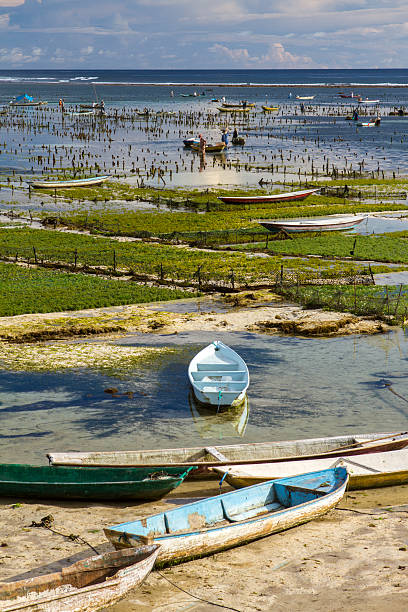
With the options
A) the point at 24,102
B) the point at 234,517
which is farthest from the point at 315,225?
the point at 24,102

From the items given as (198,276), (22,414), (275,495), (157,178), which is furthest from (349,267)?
(157,178)

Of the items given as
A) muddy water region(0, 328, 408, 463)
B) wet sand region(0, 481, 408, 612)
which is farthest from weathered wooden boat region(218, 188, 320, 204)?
wet sand region(0, 481, 408, 612)

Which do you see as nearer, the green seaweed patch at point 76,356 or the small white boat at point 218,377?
the small white boat at point 218,377

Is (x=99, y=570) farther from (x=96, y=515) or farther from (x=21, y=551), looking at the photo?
(x=96, y=515)

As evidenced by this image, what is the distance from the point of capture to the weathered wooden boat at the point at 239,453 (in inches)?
650

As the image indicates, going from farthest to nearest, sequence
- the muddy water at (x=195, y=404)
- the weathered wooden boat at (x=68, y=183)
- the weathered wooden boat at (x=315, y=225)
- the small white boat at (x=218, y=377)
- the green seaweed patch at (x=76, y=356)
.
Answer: the weathered wooden boat at (x=68, y=183) → the weathered wooden boat at (x=315, y=225) → the green seaweed patch at (x=76, y=356) → the small white boat at (x=218, y=377) → the muddy water at (x=195, y=404)

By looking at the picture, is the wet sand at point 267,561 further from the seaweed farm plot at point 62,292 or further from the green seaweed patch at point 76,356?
the seaweed farm plot at point 62,292

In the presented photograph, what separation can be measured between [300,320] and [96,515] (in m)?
16.8

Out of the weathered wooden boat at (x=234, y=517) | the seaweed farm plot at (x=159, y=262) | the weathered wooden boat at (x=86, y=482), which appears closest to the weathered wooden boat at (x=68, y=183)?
the seaweed farm plot at (x=159, y=262)

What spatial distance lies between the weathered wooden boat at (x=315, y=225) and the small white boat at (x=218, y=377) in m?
24.3

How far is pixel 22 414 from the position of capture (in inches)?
839

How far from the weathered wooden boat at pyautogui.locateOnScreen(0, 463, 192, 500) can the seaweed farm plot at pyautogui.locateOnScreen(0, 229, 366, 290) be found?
1954cm

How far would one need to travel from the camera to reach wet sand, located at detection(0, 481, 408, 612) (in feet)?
39.4

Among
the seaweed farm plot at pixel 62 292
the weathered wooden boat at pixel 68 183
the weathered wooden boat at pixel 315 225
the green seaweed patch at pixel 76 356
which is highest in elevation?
the weathered wooden boat at pixel 68 183
